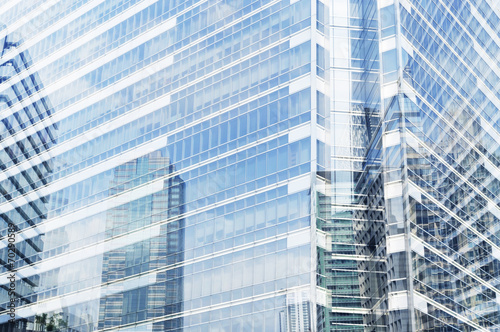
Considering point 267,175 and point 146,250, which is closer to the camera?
point 267,175

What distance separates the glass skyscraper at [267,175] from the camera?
159ft

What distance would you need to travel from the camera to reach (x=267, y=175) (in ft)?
168

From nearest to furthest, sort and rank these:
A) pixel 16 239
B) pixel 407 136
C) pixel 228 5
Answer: pixel 407 136
pixel 228 5
pixel 16 239

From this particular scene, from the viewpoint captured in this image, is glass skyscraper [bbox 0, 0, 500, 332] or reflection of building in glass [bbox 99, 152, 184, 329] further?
reflection of building in glass [bbox 99, 152, 184, 329]

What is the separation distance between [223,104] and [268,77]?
475 centimetres

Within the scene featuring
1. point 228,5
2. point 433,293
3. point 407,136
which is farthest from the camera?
point 228,5

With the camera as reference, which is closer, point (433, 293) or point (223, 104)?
point (433, 293)

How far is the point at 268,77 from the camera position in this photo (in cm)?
5444

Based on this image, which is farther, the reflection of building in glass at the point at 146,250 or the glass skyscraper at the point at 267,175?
the reflection of building in glass at the point at 146,250

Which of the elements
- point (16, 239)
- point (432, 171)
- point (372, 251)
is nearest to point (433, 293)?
point (372, 251)

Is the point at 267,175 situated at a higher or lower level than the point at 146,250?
higher

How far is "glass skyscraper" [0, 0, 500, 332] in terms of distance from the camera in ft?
159

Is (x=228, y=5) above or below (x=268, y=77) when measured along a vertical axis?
above

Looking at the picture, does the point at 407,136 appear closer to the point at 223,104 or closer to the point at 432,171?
the point at 432,171
